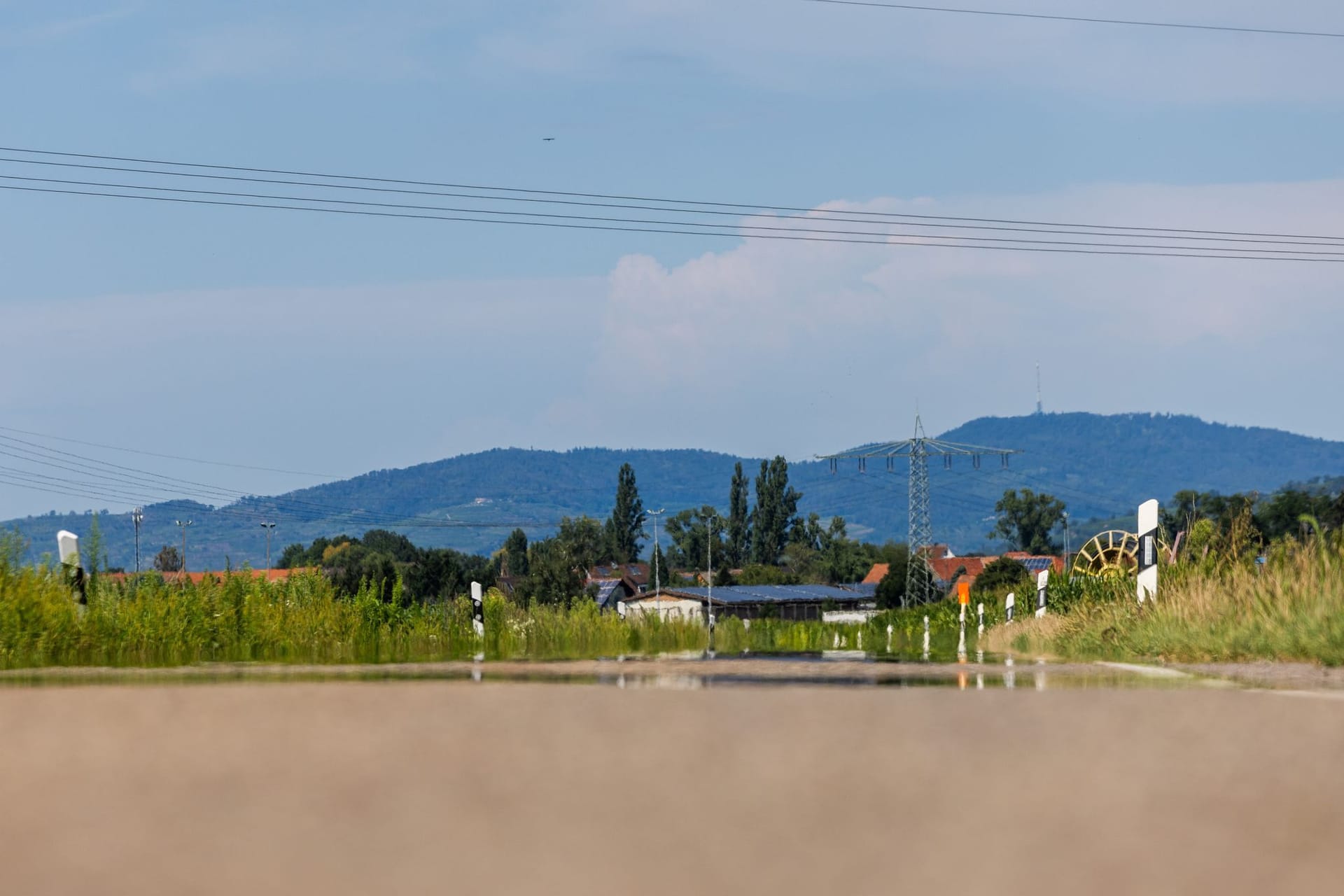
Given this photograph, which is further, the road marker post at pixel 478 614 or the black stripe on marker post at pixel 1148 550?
the road marker post at pixel 478 614

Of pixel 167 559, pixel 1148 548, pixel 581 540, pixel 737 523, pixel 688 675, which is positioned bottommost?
pixel 688 675

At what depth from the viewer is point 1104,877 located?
4.12 metres

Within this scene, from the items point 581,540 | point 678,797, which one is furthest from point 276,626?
point 581,540

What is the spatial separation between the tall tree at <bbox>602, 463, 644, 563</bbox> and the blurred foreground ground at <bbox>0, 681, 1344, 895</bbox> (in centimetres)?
18737

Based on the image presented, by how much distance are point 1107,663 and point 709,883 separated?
9130mm

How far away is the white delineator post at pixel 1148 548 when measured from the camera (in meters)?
16.8

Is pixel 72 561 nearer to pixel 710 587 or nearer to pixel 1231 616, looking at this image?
pixel 1231 616

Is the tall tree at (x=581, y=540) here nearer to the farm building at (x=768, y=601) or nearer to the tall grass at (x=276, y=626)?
the farm building at (x=768, y=601)

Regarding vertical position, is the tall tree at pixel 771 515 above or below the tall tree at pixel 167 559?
above

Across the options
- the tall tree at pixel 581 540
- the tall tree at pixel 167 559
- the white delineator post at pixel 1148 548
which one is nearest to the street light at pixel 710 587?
the white delineator post at pixel 1148 548

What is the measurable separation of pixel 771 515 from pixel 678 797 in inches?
7491

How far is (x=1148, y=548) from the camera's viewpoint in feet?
56.1

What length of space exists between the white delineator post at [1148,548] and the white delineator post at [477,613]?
22.7 ft

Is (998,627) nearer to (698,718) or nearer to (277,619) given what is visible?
(277,619)
